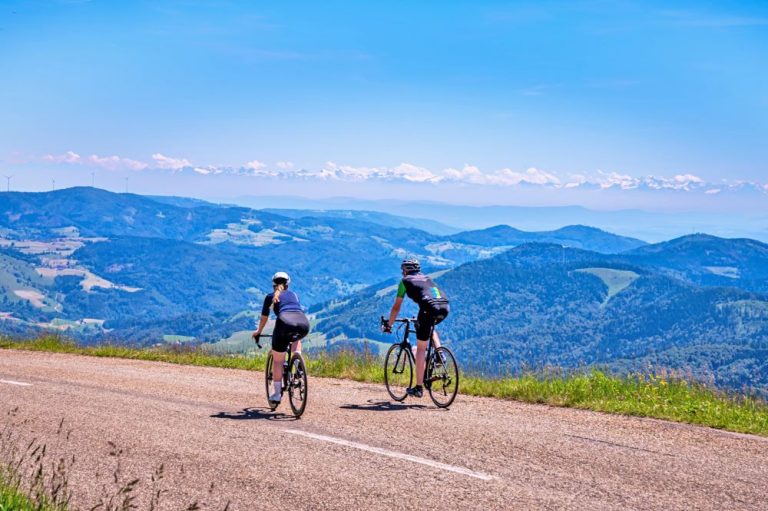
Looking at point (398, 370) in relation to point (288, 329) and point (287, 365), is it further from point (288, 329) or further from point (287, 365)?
point (288, 329)

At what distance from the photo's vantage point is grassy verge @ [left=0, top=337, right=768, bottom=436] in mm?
11609

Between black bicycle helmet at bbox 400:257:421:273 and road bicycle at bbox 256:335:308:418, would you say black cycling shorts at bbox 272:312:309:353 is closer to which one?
road bicycle at bbox 256:335:308:418

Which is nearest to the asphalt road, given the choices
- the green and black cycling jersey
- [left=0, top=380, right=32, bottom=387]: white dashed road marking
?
[left=0, top=380, right=32, bottom=387]: white dashed road marking

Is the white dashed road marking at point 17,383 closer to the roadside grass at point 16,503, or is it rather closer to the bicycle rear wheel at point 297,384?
the bicycle rear wheel at point 297,384

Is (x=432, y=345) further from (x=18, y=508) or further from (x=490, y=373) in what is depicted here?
(x=18, y=508)

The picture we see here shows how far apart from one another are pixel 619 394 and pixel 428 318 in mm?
3941

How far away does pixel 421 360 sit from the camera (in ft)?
43.0

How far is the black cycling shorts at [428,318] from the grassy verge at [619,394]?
6.88ft

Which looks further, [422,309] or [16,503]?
[422,309]

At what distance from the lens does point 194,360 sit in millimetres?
20188

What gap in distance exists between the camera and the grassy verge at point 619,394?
1161 cm

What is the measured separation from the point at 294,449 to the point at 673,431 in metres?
5.66

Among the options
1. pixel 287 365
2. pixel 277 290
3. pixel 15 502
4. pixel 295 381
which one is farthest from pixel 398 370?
pixel 15 502

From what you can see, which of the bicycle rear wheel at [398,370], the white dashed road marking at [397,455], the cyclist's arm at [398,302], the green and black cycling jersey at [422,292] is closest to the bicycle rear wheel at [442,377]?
the bicycle rear wheel at [398,370]
